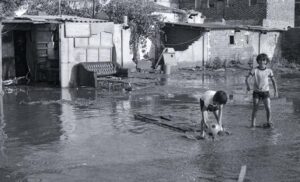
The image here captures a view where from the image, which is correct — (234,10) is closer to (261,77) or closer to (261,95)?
(261,95)

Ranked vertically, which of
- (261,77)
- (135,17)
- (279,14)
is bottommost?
(261,77)

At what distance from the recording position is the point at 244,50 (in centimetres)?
3606

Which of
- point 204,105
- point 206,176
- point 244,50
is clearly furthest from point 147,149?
point 244,50

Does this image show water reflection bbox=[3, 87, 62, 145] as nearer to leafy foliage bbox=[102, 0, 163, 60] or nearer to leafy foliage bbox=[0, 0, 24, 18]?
leafy foliage bbox=[0, 0, 24, 18]

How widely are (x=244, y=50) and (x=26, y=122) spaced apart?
25.3 meters

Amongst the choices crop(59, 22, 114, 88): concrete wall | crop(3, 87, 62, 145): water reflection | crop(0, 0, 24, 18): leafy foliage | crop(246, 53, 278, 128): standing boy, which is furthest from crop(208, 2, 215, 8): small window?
crop(246, 53, 278, 128): standing boy

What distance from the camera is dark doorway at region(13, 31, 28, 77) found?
23.3 metres

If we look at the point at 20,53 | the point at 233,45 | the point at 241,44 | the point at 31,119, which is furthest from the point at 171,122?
the point at 241,44

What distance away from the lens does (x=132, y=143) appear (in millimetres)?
10273

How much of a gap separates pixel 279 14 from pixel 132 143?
37155 millimetres

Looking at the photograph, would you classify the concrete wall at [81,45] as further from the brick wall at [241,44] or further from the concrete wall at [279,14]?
the concrete wall at [279,14]

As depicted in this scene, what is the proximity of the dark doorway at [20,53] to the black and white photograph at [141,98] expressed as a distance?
0.05 meters

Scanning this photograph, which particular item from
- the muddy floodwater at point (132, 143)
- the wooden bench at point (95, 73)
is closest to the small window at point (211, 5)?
the wooden bench at point (95, 73)

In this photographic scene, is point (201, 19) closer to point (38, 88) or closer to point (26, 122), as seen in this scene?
point (38, 88)
